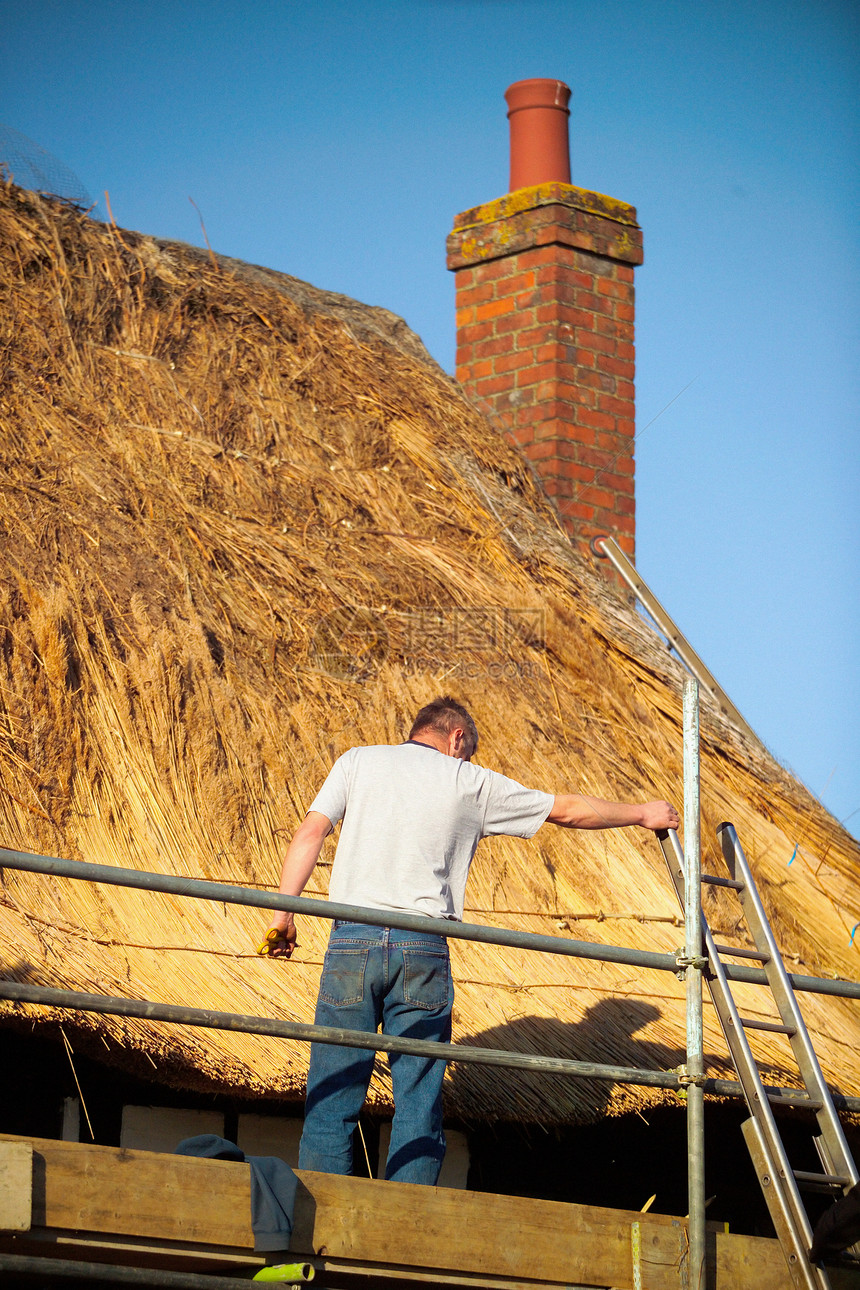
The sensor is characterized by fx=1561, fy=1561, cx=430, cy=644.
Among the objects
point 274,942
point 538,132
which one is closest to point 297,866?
point 274,942

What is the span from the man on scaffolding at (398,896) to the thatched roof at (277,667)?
1.63 feet

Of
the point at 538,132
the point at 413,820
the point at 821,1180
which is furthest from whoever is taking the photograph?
the point at 538,132

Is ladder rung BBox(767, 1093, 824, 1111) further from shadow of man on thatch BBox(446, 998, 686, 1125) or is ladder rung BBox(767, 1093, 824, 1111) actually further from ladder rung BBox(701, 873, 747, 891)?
shadow of man on thatch BBox(446, 998, 686, 1125)

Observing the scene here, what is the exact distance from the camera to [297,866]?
3816 millimetres

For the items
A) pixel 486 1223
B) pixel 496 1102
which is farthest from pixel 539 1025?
pixel 486 1223

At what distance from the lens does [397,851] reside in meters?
3.84

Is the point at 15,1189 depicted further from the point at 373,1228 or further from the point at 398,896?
the point at 398,896

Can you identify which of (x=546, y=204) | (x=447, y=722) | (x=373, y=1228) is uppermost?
(x=546, y=204)

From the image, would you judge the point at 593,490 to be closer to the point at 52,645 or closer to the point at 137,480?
the point at 137,480

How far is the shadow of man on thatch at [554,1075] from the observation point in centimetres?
453

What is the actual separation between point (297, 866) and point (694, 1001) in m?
1.01

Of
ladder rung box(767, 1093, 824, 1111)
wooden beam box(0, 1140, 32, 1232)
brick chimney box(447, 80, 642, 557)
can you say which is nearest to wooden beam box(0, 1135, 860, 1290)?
wooden beam box(0, 1140, 32, 1232)

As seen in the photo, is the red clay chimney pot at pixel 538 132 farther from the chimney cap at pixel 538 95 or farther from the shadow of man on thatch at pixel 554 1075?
the shadow of man on thatch at pixel 554 1075

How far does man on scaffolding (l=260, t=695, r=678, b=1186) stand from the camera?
3.68m
